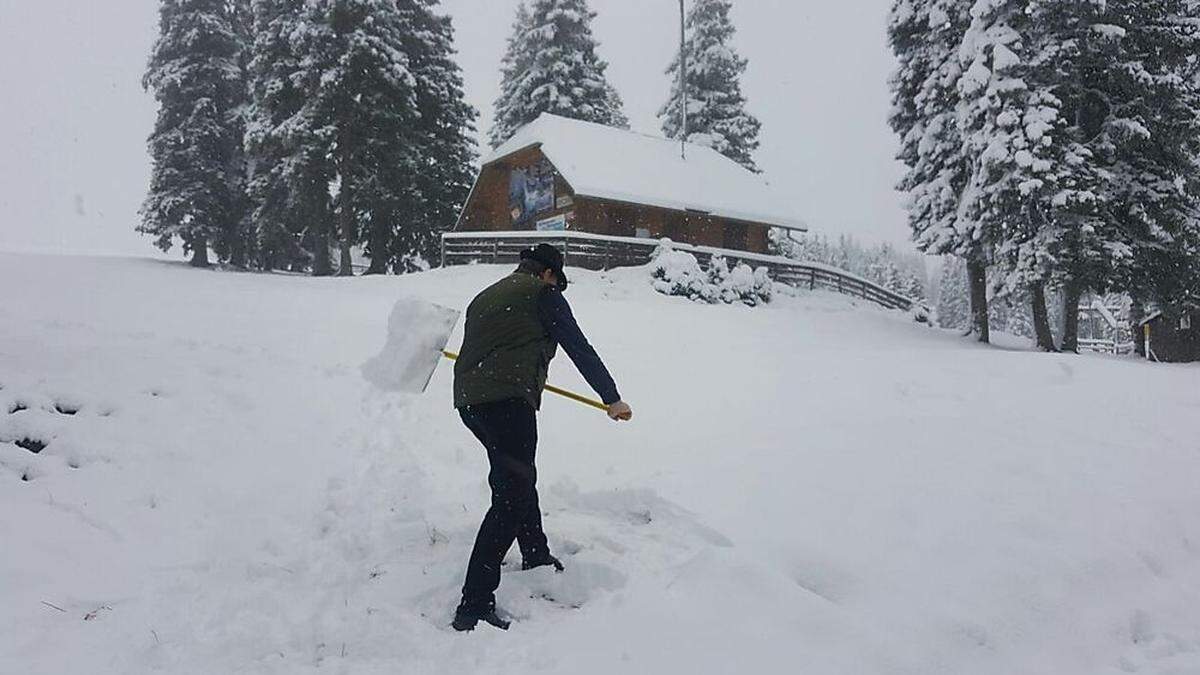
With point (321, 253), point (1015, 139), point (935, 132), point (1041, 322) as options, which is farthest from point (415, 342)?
point (321, 253)

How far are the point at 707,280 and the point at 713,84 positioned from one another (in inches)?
732

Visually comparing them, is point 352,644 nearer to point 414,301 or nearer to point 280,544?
point 280,544

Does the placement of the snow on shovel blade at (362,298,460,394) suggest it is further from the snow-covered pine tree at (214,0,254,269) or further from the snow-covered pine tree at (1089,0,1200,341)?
the snow-covered pine tree at (214,0,254,269)

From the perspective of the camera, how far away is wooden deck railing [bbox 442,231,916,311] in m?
21.5

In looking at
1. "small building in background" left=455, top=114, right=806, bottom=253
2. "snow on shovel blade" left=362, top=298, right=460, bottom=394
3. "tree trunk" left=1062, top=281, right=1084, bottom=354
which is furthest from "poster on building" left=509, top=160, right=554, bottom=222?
"snow on shovel blade" left=362, top=298, right=460, bottom=394

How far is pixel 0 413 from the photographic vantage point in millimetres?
5191

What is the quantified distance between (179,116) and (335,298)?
20640 mm

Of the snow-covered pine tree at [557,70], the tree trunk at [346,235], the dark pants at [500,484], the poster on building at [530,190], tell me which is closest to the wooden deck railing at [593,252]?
the tree trunk at [346,235]

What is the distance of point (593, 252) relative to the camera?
70.5 ft

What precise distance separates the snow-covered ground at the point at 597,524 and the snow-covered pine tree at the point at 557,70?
26371 mm

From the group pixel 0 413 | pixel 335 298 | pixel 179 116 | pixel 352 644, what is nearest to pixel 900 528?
pixel 352 644

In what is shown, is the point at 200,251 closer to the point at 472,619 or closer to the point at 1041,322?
the point at 1041,322

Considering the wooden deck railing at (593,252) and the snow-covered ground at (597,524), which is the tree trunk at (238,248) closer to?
the wooden deck railing at (593,252)

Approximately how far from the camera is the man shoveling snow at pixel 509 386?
11.9 feet
